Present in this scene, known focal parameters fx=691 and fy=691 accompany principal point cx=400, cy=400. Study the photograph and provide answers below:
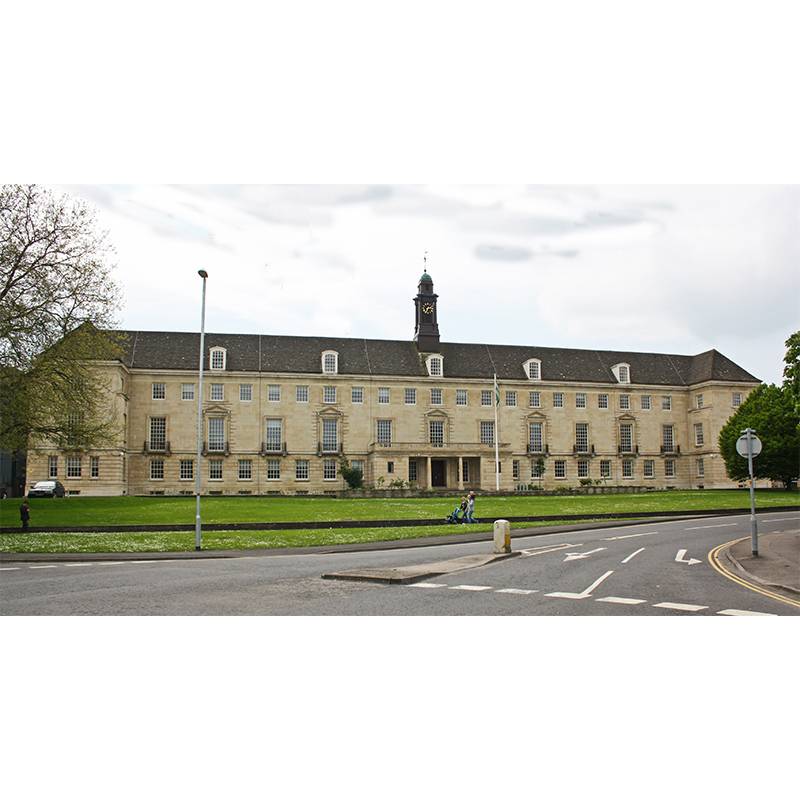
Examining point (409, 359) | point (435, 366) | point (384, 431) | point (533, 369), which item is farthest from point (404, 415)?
point (533, 369)

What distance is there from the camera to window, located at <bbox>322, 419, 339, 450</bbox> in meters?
72.8

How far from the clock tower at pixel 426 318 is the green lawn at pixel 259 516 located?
95.5 ft

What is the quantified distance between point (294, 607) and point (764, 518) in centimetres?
3340

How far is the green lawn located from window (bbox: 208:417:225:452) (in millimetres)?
21406

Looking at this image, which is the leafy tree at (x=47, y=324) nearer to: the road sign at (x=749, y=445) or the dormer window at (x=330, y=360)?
the road sign at (x=749, y=445)

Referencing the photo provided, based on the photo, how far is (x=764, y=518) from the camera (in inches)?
1497

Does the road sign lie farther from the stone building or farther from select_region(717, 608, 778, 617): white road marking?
the stone building

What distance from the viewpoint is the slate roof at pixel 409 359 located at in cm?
7219

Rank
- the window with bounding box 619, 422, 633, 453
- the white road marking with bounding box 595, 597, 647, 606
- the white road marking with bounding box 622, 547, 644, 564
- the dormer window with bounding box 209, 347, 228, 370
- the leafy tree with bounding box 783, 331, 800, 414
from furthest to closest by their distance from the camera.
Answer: the window with bounding box 619, 422, 633, 453 → the dormer window with bounding box 209, 347, 228, 370 → the leafy tree with bounding box 783, 331, 800, 414 → the white road marking with bounding box 622, 547, 644, 564 → the white road marking with bounding box 595, 597, 647, 606

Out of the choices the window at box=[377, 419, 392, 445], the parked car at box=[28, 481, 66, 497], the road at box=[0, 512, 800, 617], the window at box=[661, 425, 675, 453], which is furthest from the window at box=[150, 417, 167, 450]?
the window at box=[661, 425, 675, 453]

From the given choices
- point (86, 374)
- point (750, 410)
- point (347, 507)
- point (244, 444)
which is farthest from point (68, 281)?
point (750, 410)

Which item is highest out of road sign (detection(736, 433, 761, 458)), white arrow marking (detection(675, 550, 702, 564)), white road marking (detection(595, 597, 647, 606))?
road sign (detection(736, 433, 761, 458))

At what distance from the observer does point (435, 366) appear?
3036 inches

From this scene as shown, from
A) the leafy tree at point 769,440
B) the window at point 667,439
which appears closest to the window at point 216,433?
the leafy tree at point 769,440
